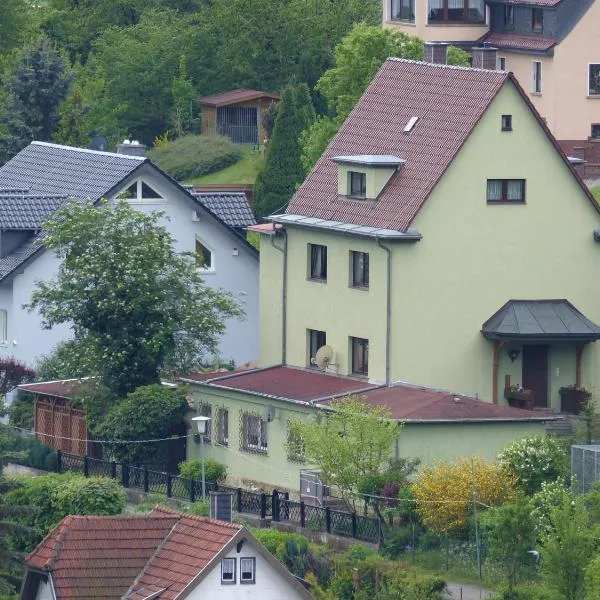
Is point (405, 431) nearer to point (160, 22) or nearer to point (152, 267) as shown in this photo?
point (152, 267)

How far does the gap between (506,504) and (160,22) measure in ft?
212

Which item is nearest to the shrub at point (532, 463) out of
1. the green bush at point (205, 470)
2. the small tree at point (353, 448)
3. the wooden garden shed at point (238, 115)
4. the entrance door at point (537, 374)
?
the small tree at point (353, 448)

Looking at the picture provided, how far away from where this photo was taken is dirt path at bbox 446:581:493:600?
189 feet

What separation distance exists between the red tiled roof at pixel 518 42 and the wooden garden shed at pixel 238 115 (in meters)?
13.0

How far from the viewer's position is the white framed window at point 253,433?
69125 mm

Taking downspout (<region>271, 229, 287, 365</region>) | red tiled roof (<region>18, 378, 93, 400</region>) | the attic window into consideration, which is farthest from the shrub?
red tiled roof (<region>18, 378, 93, 400</region>)

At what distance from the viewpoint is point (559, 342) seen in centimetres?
7019

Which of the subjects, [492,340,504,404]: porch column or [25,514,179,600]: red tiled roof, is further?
[492,340,504,404]: porch column

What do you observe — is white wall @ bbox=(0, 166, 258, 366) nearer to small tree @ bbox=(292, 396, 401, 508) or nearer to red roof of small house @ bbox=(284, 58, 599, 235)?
red roof of small house @ bbox=(284, 58, 599, 235)

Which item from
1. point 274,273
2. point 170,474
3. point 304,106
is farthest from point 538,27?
point 170,474

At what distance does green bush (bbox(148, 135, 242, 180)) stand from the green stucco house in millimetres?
34728

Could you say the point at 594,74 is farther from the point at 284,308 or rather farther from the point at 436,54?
the point at 284,308

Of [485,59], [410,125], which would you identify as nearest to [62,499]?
[410,125]

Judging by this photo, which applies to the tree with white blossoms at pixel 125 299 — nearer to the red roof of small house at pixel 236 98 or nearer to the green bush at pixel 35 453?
the green bush at pixel 35 453
